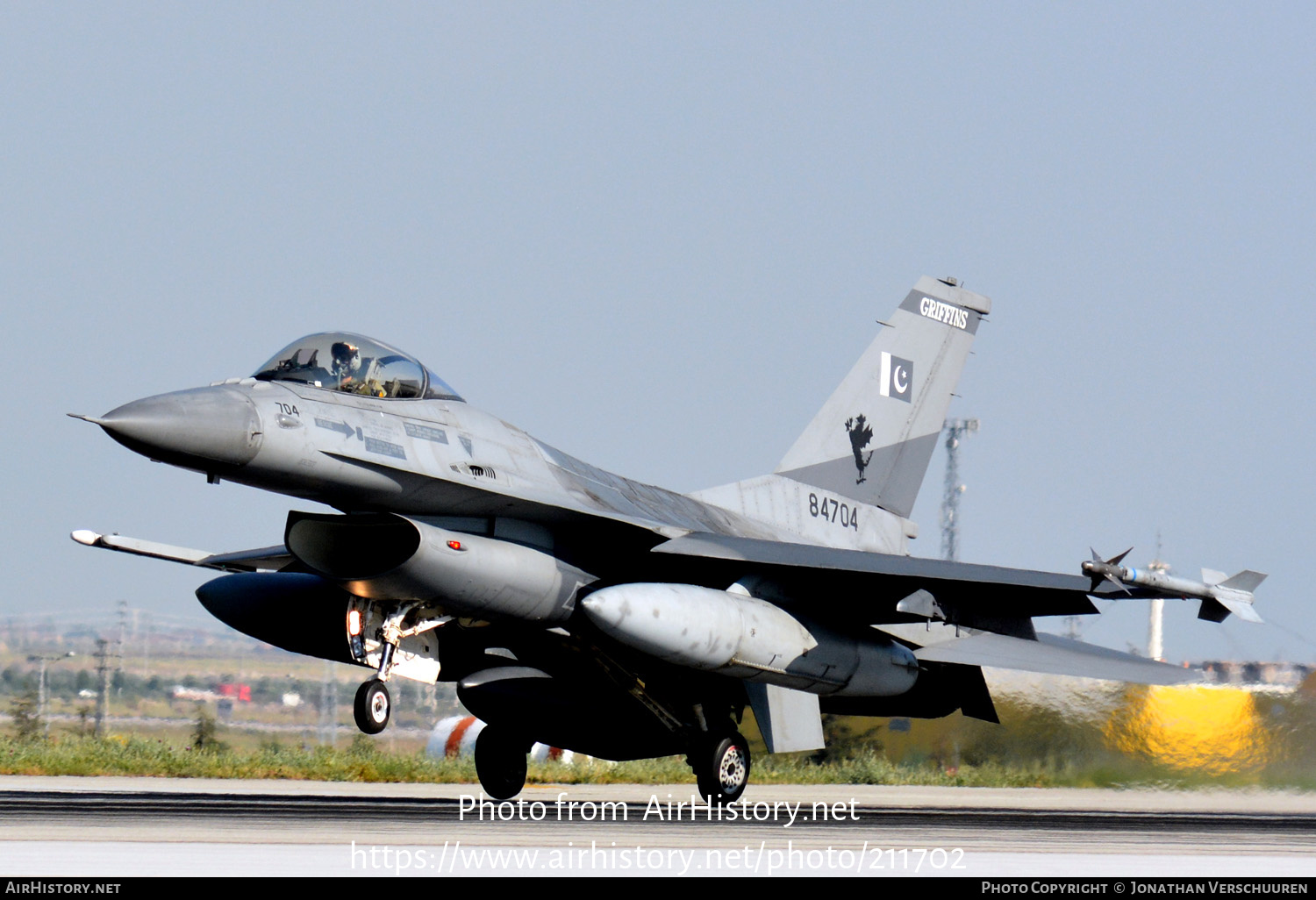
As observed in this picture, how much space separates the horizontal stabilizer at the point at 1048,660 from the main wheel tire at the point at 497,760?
3881 millimetres

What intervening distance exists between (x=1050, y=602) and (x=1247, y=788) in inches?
232

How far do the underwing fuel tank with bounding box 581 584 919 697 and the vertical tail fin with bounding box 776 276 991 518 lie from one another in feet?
9.81

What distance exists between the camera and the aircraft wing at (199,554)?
540 inches

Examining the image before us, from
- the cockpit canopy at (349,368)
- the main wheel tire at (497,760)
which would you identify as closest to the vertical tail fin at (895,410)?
the main wheel tire at (497,760)

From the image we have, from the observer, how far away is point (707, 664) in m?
11.6

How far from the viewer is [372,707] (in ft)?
35.4

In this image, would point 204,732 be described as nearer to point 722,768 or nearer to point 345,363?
point 722,768

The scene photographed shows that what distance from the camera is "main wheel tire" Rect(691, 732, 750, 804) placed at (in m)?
13.0

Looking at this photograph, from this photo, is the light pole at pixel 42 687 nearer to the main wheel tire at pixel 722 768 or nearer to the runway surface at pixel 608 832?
the runway surface at pixel 608 832

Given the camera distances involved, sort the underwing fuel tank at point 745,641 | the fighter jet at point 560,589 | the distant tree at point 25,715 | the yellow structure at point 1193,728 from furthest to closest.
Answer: the distant tree at point 25,715 → the yellow structure at point 1193,728 → the underwing fuel tank at point 745,641 → the fighter jet at point 560,589

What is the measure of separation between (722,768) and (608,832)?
2.41 m

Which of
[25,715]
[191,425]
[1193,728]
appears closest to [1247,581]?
[1193,728]

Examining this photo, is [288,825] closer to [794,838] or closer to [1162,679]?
[794,838]

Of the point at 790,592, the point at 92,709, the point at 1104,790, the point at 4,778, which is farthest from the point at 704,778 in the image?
the point at 92,709
